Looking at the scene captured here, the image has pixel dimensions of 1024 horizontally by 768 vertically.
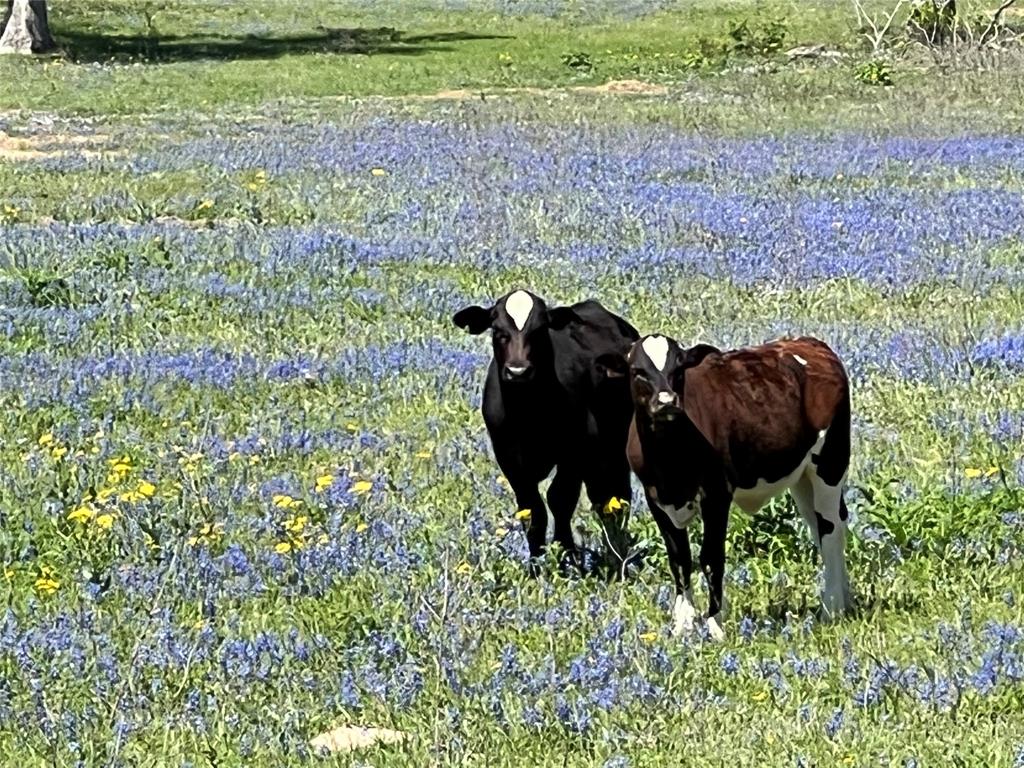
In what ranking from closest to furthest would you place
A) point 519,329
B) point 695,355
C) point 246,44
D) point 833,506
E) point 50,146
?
point 695,355 → point 833,506 → point 519,329 → point 50,146 → point 246,44

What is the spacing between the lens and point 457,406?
Answer: 38.9ft

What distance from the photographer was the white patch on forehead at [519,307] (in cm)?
822

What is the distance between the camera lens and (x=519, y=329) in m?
8.21

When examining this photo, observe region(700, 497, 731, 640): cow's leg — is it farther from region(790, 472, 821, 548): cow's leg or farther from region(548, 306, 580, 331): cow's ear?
region(548, 306, 580, 331): cow's ear

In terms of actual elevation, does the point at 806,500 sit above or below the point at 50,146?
above

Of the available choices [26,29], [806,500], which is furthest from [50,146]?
[806,500]

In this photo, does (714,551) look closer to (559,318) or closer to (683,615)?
(683,615)

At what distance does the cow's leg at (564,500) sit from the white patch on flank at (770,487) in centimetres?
107

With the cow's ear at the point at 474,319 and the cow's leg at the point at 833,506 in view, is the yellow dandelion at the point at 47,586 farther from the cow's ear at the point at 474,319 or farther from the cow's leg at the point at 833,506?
the cow's leg at the point at 833,506

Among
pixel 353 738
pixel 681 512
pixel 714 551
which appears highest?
pixel 681 512

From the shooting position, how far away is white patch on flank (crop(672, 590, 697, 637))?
24.0ft

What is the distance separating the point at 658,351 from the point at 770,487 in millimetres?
834

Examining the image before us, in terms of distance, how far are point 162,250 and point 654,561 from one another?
10.1 metres

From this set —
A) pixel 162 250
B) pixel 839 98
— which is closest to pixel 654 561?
pixel 162 250
